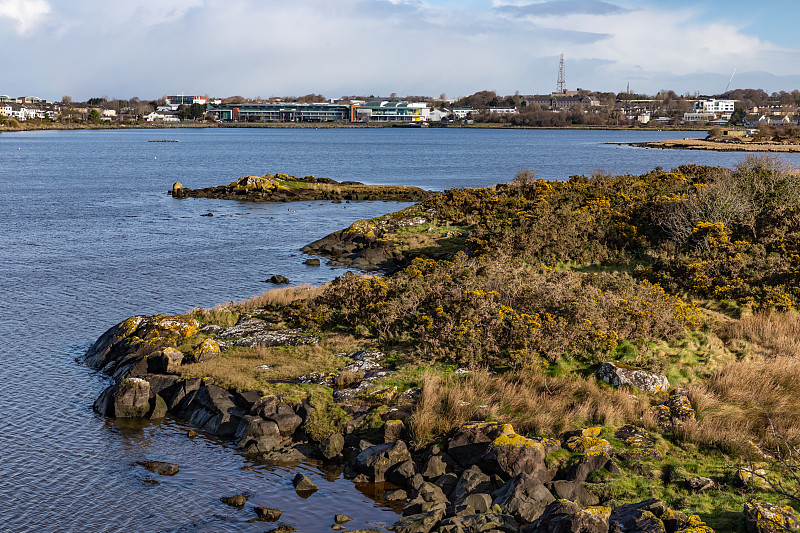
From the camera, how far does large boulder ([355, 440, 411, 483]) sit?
15.6 m

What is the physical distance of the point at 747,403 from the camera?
1664 cm

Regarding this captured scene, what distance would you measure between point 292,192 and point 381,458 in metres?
60.3

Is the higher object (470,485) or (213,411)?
(470,485)

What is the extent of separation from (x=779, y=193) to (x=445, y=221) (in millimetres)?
19611

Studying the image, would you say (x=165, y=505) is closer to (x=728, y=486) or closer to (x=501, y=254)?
(x=728, y=486)

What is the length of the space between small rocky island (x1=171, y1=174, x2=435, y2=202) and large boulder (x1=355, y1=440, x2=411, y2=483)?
54318 millimetres

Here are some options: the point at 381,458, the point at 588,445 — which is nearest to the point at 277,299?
the point at 381,458

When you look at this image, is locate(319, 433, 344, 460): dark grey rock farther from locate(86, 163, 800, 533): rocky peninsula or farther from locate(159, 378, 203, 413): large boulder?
locate(159, 378, 203, 413): large boulder

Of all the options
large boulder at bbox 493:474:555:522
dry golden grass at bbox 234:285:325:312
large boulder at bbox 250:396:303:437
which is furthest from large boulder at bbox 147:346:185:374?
large boulder at bbox 493:474:555:522

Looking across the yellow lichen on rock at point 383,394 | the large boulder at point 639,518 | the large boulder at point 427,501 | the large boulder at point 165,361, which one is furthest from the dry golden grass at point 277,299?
the large boulder at point 639,518

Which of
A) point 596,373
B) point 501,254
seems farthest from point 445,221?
point 596,373

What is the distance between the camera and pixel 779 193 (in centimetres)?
2938

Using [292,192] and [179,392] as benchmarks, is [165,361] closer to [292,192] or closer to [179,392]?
[179,392]

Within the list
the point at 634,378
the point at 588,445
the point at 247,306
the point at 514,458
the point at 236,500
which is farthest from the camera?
the point at 247,306
